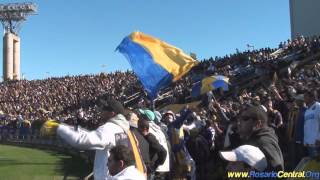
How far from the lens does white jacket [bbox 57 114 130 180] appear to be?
5523 mm

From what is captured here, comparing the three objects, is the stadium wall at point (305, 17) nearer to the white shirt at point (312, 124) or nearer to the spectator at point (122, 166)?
the white shirt at point (312, 124)

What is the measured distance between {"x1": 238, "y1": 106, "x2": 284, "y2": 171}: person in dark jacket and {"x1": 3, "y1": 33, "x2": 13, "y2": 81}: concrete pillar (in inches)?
2927

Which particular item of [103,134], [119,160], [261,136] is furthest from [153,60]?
[261,136]

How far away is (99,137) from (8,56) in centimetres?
7558

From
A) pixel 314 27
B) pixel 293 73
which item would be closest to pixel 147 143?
pixel 293 73

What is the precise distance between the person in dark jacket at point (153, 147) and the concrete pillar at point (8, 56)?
70.3 m

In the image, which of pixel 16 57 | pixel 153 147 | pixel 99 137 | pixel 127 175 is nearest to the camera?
pixel 127 175

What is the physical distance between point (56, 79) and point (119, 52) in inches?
1760

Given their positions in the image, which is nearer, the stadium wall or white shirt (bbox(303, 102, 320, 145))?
white shirt (bbox(303, 102, 320, 145))

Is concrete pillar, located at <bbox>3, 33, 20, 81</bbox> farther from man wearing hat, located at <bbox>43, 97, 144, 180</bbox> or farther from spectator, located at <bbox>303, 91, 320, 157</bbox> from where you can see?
man wearing hat, located at <bbox>43, 97, 144, 180</bbox>

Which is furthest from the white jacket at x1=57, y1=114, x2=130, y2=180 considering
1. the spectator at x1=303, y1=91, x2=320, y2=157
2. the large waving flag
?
the large waving flag

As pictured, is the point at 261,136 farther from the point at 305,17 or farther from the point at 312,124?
the point at 305,17

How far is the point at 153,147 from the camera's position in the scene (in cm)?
889

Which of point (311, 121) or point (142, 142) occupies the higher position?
point (311, 121)
